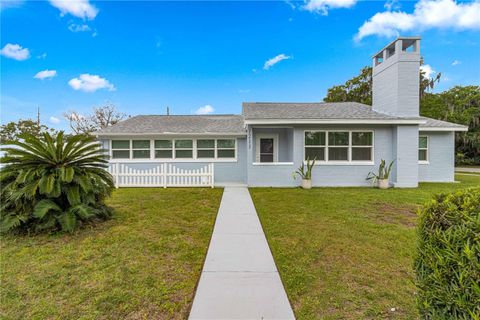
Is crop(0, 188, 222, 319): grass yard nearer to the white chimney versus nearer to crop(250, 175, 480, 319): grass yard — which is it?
crop(250, 175, 480, 319): grass yard

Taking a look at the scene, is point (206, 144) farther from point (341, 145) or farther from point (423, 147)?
point (423, 147)

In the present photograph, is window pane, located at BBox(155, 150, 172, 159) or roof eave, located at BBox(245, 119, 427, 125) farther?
window pane, located at BBox(155, 150, 172, 159)

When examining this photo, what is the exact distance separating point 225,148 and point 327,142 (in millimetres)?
5120

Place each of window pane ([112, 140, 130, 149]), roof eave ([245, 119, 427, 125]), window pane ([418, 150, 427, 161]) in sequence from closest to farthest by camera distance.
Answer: roof eave ([245, 119, 427, 125]) < window pane ([418, 150, 427, 161]) < window pane ([112, 140, 130, 149])

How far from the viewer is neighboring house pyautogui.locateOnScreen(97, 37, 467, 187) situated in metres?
10.6

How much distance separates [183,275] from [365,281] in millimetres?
2429

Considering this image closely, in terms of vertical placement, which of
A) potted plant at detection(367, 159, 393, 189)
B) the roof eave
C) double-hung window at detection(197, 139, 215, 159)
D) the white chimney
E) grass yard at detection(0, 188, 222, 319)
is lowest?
grass yard at detection(0, 188, 222, 319)

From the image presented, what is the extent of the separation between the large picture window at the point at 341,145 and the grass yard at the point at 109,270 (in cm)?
717

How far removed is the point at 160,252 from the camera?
398cm

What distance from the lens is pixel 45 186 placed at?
15.0 ft

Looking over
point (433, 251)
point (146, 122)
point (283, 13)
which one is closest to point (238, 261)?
point (433, 251)

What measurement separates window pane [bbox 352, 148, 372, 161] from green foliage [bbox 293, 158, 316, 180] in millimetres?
2060

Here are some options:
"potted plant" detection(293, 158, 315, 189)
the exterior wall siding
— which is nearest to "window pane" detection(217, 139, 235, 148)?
"potted plant" detection(293, 158, 315, 189)

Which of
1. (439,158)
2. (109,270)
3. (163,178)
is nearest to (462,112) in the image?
(439,158)
